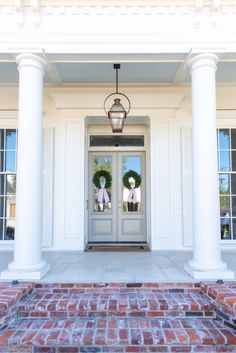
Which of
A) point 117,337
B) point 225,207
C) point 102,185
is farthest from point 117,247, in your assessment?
point 117,337

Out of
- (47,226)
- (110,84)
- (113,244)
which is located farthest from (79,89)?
(113,244)

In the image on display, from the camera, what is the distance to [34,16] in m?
4.17

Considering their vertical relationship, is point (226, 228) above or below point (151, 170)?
below

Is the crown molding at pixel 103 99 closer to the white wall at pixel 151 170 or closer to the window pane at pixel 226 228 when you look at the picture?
the white wall at pixel 151 170

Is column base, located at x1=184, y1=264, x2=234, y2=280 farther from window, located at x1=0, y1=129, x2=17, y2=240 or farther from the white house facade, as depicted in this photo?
window, located at x1=0, y1=129, x2=17, y2=240

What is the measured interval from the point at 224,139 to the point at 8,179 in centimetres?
420

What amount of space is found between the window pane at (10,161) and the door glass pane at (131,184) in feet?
7.53

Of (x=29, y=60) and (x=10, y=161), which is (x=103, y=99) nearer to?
(x=29, y=60)

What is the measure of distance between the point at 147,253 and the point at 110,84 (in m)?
3.18

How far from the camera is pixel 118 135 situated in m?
6.82

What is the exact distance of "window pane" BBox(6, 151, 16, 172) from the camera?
19.9ft

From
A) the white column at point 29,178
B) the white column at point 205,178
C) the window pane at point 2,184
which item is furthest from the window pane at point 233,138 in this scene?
the window pane at point 2,184

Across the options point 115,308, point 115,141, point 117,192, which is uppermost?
point 115,141

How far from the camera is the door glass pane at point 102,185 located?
6863 mm
